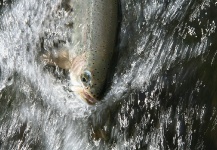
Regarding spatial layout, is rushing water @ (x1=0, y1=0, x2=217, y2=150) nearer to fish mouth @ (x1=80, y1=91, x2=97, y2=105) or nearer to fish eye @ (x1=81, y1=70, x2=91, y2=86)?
fish mouth @ (x1=80, y1=91, x2=97, y2=105)

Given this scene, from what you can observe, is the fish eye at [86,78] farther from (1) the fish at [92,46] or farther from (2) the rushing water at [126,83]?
(2) the rushing water at [126,83]

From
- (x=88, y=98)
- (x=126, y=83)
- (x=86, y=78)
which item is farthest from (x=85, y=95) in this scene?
(x=126, y=83)

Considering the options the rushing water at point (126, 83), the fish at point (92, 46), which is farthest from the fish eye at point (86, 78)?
the rushing water at point (126, 83)

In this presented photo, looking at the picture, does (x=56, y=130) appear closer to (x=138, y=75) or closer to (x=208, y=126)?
(x=138, y=75)

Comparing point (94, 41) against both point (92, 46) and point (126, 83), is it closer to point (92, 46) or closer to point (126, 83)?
point (92, 46)

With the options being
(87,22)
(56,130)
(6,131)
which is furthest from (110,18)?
(6,131)

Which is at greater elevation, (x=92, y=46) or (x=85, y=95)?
(x=92, y=46)
